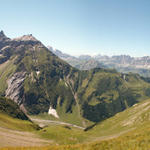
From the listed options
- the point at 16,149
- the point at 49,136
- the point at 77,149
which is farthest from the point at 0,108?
the point at 77,149

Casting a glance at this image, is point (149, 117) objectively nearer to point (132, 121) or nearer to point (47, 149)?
point (132, 121)

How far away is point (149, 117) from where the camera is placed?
390ft

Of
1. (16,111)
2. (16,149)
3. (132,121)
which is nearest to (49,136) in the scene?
(16,149)

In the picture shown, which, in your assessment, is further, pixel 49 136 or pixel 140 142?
pixel 49 136

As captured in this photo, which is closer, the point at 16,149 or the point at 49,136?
the point at 16,149

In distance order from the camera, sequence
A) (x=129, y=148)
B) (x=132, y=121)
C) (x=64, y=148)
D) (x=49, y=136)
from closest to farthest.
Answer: (x=129, y=148), (x=64, y=148), (x=49, y=136), (x=132, y=121)

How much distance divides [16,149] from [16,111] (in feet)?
533

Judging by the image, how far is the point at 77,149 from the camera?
26.7m

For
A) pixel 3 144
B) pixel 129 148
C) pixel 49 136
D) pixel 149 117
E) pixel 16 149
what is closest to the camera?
pixel 129 148

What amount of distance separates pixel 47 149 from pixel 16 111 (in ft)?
549

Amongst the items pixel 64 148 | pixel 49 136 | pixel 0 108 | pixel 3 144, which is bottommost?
pixel 0 108

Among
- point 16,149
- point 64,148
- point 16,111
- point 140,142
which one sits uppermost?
point 140,142

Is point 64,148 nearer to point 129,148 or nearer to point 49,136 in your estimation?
point 129,148

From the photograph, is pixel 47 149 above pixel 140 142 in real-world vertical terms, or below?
below
